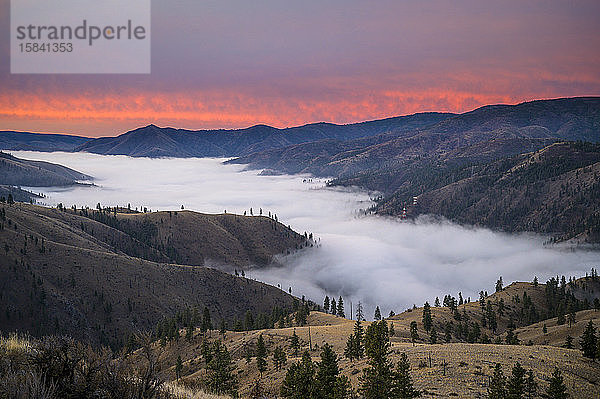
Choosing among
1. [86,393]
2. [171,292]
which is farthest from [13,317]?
[86,393]

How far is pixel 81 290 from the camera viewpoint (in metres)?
164

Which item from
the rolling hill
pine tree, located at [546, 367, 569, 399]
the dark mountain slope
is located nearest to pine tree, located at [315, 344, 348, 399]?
the rolling hill

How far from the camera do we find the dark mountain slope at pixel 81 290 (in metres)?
148

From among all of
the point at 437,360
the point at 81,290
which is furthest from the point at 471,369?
the point at 81,290

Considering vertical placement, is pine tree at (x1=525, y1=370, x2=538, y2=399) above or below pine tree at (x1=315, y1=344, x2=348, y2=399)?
below

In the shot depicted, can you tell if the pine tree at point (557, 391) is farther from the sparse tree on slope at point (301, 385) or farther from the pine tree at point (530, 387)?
the sparse tree on slope at point (301, 385)

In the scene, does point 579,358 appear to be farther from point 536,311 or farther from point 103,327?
point 103,327

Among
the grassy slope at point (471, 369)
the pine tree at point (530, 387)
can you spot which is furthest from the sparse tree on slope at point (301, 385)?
the pine tree at point (530, 387)

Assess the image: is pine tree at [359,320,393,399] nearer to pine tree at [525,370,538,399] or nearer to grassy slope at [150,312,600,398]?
grassy slope at [150,312,600,398]

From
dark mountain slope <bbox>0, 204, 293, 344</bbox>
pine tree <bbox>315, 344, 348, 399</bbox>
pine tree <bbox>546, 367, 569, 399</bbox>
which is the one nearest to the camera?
pine tree <bbox>546, 367, 569, 399</bbox>

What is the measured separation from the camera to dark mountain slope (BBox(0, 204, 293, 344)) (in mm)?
148250

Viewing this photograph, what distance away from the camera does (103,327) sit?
510 ft

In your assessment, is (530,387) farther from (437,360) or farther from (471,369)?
(437,360)

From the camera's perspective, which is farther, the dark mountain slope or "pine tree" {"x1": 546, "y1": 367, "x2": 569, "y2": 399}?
the dark mountain slope
